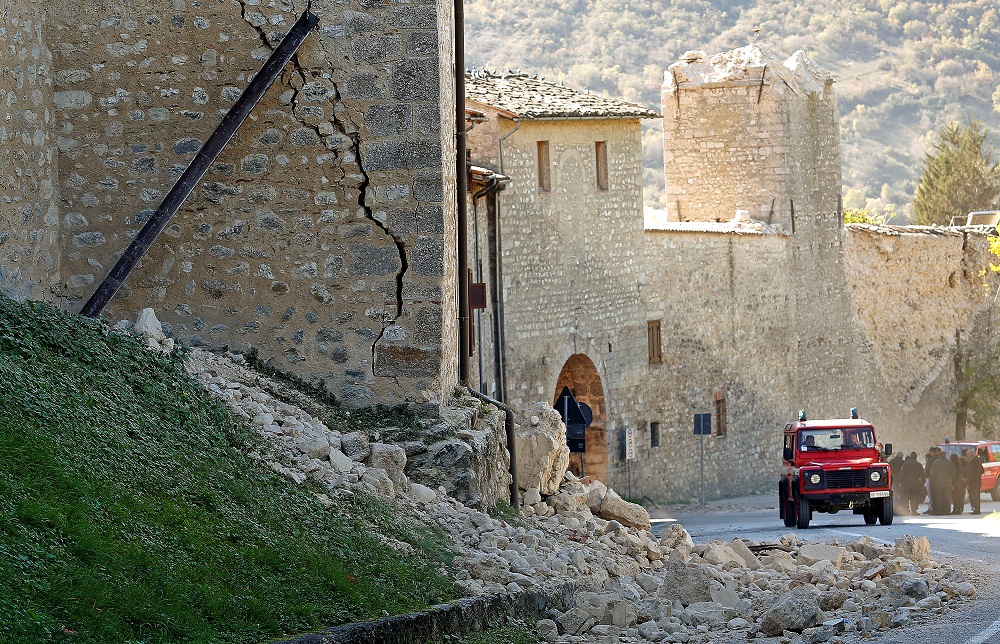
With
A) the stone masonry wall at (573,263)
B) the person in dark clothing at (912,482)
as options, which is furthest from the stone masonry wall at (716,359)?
the person in dark clothing at (912,482)

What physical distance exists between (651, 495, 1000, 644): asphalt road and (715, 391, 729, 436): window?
1.69 meters

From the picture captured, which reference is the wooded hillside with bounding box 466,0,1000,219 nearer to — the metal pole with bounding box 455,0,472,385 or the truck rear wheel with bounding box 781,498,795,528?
the truck rear wheel with bounding box 781,498,795,528

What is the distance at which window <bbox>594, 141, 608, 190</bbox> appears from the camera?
2950 centimetres

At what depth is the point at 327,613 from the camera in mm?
8289

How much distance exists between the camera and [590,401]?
29688 millimetres

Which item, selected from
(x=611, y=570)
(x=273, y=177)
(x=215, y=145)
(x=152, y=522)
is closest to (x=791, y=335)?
(x=611, y=570)

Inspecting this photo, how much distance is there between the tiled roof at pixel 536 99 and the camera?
27.0m

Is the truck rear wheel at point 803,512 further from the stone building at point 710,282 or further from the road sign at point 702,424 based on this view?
the road sign at point 702,424

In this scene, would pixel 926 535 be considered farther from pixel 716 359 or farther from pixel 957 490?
pixel 716 359

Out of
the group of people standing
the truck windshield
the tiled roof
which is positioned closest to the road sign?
the group of people standing

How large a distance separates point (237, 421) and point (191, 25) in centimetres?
391

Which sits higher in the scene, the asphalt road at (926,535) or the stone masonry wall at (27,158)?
the stone masonry wall at (27,158)

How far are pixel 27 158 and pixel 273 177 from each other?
198 centimetres

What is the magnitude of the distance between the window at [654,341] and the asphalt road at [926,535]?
3196mm
